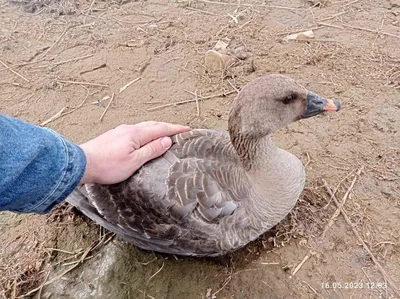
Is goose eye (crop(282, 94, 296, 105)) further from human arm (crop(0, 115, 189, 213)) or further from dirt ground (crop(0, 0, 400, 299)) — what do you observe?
human arm (crop(0, 115, 189, 213))

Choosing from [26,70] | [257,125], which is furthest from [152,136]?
[26,70]

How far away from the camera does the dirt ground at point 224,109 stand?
9.20ft

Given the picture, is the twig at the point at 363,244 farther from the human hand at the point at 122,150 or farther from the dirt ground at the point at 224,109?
the human hand at the point at 122,150

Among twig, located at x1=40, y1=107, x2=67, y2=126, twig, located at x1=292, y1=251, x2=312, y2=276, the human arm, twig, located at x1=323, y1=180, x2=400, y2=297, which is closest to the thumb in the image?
the human arm

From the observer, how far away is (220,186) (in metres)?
2.71

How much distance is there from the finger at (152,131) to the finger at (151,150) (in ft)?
0.09

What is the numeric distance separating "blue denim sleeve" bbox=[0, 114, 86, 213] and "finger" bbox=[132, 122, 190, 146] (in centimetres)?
62

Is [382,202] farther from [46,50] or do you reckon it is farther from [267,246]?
[46,50]

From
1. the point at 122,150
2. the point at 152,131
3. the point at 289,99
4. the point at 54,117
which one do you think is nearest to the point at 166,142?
the point at 152,131

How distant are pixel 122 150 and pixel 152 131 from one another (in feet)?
1.00

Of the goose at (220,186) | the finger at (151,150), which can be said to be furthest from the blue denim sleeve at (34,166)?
the goose at (220,186)

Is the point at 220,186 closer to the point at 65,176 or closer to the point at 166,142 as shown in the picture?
the point at 166,142

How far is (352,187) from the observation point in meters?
3.17

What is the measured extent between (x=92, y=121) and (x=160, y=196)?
149 centimetres
